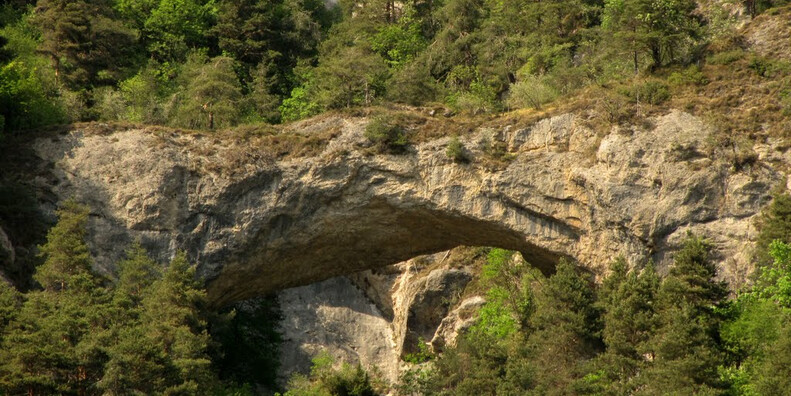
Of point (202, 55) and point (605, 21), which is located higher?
point (605, 21)

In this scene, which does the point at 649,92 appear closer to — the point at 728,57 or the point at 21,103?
the point at 728,57

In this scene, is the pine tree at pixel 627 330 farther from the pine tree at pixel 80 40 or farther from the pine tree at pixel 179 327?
the pine tree at pixel 80 40

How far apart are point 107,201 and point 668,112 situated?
16213mm

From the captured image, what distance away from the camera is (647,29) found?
33188 millimetres

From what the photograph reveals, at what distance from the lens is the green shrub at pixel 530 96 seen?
112 ft

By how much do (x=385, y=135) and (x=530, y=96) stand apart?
15.7 feet

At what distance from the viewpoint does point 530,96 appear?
34375 millimetres

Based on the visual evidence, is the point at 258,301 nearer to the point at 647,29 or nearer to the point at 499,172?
the point at 499,172

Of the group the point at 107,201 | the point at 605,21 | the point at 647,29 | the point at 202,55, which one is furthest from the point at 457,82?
the point at 107,201

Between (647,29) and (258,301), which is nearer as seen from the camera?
(647,29)

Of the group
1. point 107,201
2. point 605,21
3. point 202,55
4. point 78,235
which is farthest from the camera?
point 202,55

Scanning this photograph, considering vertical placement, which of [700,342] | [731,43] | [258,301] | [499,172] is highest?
[731,43]

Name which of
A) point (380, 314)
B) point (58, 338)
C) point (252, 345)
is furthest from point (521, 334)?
point (58, 338)

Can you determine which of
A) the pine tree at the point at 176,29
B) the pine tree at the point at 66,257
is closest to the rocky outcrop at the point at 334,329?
the pine tree at the point at 176,29
